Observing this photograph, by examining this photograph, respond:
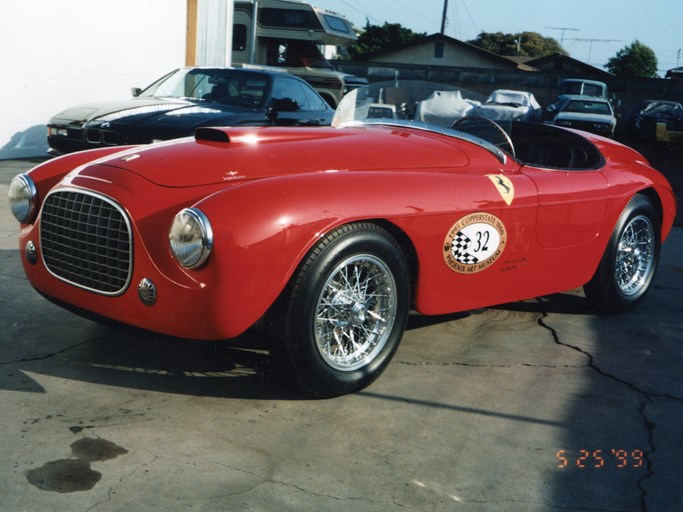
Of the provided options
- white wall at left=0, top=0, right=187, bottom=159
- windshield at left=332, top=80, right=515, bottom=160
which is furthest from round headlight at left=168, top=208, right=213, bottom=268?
white wall at left=0, top=0, right=187, bottom=159

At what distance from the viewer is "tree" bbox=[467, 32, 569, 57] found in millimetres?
89875

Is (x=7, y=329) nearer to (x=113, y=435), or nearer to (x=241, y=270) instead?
(x=113, y=435)

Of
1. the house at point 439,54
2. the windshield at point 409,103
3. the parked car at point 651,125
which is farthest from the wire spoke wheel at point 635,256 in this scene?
the house at point 439,54

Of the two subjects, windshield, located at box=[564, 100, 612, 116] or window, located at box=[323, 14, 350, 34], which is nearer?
A: window, located at box=[323, 14, 350, 34]

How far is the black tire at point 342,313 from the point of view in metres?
3.34

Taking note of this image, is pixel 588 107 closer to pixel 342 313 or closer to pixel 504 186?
pixel 504 186

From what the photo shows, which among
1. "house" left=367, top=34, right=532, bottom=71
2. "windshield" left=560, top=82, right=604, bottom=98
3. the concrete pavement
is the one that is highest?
"house" left=367, top=34, right=532, bottom=71

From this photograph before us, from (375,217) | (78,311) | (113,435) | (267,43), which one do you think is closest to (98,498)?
(113,435)

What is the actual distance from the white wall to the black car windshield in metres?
2.67

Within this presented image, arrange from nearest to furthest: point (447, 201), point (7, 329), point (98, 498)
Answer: point (98, 498), point (447, 201), point (7, 329)

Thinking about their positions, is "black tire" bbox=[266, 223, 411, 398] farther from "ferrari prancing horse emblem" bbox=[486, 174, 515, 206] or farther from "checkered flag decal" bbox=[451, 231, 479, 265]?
"ferrari prancing horse emblem" bbox=[486, 174, 515, 206]

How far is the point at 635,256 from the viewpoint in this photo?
5.41 meters

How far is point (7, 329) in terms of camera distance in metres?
4.24

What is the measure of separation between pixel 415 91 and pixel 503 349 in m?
1.63
